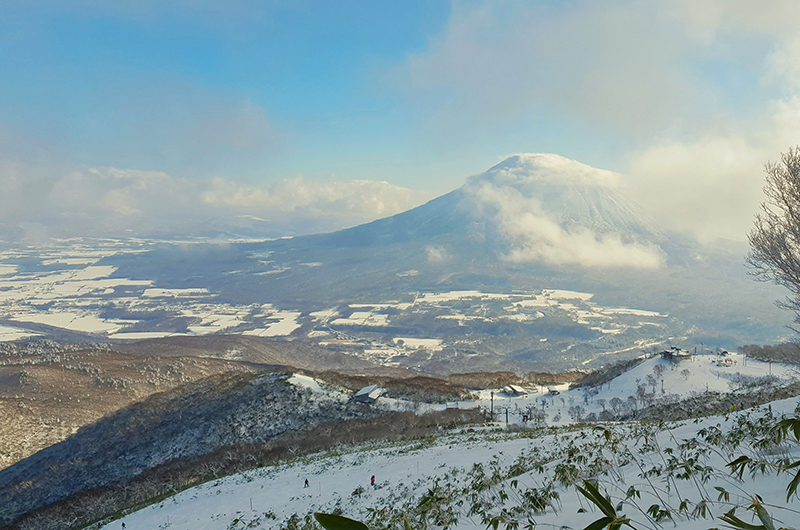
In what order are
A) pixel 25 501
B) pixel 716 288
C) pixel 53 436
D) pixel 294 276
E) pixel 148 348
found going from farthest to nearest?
pixel 294 276 < pixel 716 288 < pixel 148 348 < pixel 53 436 < pixel 25 501

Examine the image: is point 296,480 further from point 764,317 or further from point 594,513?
point 764,317

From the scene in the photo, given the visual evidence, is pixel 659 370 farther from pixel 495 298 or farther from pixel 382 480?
pixel 495 298

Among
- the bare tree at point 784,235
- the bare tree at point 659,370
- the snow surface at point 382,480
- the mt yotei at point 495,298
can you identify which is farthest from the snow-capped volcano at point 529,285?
the bare tree at point 784,235

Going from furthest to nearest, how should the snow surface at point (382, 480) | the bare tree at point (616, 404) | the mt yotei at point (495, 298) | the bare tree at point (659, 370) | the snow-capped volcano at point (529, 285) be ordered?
1. the snow-capped volcano at point (529, 285)
2. the mt yotei at point (495, 298)
3. the bare tree at point (659, 370)
4. the bare tree at point (616, 404)
5. the snow surface at point (382, 480)

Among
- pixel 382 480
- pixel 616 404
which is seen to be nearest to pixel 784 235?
pixel 382 480

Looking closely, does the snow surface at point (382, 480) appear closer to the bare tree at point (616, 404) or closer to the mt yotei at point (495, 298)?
the bare tree at point (616, 404)

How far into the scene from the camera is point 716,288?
134625 mm

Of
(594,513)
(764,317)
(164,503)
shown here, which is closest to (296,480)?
(164,503)

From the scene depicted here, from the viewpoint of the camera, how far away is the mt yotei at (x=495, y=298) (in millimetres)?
90250

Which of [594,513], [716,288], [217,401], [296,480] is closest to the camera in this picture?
[594,513]

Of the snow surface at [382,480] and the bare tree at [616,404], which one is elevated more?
the snow surface at [382,480]

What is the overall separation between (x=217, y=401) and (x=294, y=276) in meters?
139

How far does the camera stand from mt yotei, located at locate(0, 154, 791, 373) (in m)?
90.2

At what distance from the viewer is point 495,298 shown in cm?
13125
